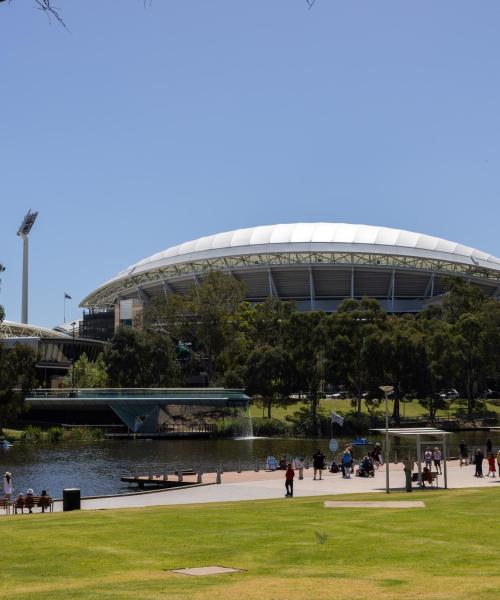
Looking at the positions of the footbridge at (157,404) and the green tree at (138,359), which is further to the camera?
the green tree at (138,359)

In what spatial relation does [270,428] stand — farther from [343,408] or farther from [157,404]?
[343,408]

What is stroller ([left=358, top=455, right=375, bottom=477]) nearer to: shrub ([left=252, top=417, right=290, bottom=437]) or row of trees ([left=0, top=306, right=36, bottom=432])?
row of trees ([left=0, top=306, right=36, bottom=432])

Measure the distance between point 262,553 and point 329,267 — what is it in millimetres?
119458

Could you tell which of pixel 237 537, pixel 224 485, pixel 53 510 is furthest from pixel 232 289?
pixel 237 537

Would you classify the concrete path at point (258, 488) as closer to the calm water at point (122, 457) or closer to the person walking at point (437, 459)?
the person walking at point (437, 459)

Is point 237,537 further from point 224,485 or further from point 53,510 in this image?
point 224,485

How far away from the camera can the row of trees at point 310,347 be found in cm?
9062

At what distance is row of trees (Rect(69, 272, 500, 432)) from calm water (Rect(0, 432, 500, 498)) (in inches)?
404

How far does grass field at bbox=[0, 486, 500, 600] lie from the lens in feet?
43.4

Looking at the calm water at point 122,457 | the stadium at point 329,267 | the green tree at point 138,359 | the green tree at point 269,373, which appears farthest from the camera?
the stadium at point 329,267

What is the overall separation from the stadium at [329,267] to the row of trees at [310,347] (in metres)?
25.5

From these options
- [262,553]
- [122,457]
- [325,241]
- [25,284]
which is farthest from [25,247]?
[262,553]

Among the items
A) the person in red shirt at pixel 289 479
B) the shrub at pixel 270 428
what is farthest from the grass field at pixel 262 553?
the shrub at pixel 270 428

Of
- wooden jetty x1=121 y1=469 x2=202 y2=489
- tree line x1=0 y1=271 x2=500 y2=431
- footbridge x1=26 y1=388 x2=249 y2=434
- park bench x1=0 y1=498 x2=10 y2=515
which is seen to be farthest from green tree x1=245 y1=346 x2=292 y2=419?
park bench x1=0 y1=498 x2=10 y2=515
